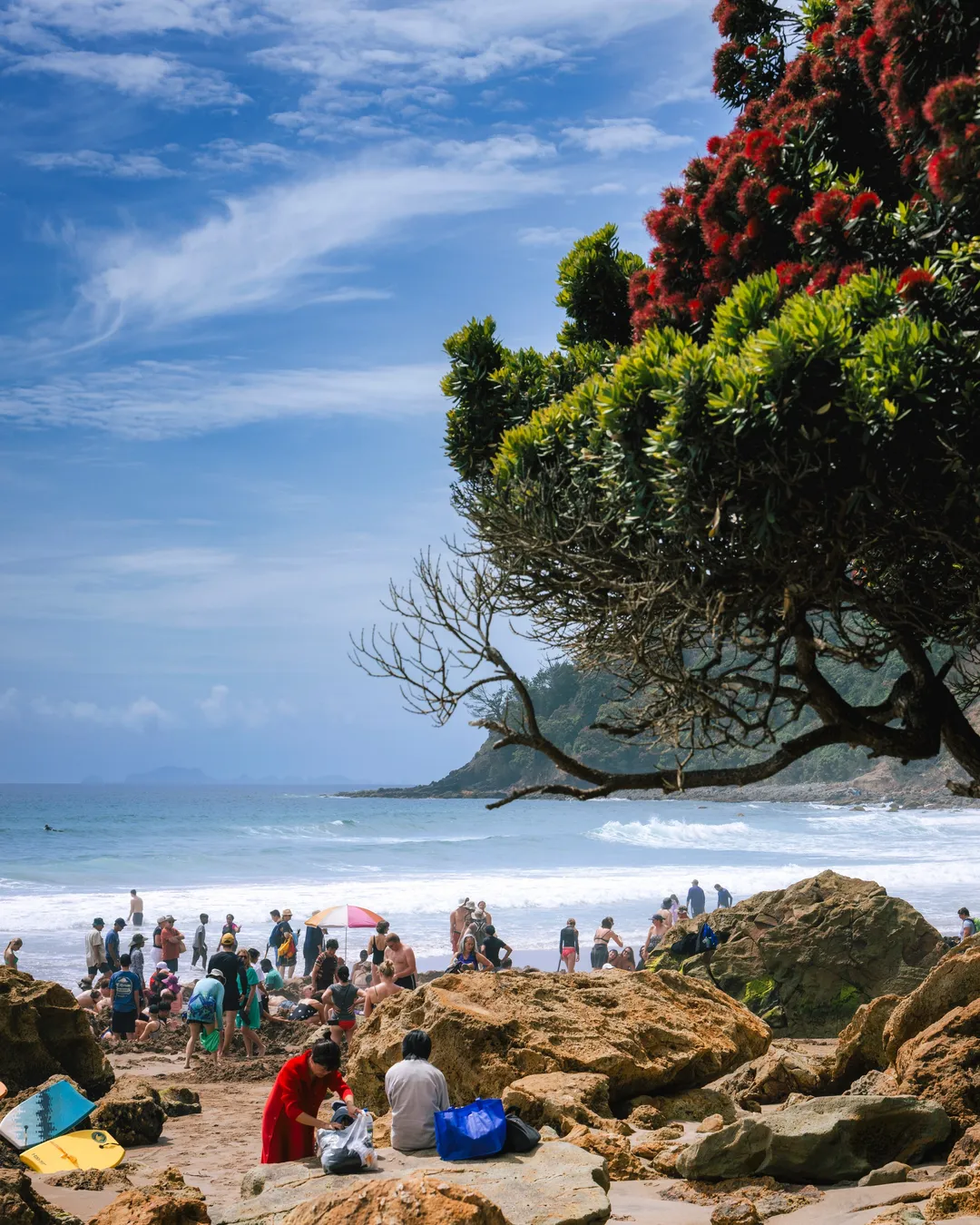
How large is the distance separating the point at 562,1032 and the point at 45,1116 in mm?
4183

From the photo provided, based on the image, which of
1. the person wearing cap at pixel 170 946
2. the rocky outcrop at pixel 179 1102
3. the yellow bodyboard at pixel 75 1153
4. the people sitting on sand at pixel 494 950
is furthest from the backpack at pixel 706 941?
the person wearing cap at pixel 170 946

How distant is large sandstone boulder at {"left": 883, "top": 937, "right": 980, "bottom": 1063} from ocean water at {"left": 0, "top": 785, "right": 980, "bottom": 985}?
1987 centimetres

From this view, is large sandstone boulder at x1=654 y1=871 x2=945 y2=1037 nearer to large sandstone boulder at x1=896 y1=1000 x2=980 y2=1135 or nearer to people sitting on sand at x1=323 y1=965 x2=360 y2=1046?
people sitting on sand at x1=323 y1=965 x2=360 y2=1046

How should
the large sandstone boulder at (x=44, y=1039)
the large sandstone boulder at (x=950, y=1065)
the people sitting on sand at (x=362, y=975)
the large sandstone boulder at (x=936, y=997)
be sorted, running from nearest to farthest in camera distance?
1. the large sandstone boulder at (x=950, y=1065)
2. the large sandstone boulder at (x=936, y=997)
3. the large sandstone boulder at (x=44, y=1039)
4. the people sitting on sand at (x=362, y=975)

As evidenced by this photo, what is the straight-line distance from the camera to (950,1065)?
274 inches

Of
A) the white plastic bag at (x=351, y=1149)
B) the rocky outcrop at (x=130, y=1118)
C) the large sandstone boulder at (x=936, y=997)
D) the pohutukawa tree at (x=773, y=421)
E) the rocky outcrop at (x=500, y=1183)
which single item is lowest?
the rocky outcrop at (x=130, y=1118)

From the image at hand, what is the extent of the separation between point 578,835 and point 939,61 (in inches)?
Result: 2634

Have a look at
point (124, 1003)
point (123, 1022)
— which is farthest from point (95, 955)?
point (124, 1003)

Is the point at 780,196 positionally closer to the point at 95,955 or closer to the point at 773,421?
the point at 773,421

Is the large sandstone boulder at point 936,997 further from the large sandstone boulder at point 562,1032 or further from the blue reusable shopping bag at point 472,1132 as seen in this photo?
the blue reusable shopping bag at point 472,1132

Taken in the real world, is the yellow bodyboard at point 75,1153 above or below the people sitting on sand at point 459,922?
above

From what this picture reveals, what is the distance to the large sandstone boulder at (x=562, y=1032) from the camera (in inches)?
342

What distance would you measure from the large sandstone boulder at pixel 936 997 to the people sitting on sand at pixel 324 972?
402 inches

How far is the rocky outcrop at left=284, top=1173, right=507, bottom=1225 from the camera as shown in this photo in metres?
4.64
